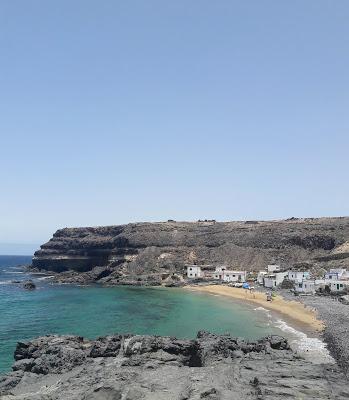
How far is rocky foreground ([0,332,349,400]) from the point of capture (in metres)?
29.8

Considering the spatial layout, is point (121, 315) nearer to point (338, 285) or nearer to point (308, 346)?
point (308, 346)

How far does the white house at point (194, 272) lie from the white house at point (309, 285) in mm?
32246

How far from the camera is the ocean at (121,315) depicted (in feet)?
189

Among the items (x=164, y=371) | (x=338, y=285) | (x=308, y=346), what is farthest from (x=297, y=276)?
(x=164, y=371)

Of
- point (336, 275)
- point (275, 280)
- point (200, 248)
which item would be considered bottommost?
point (275, 280)

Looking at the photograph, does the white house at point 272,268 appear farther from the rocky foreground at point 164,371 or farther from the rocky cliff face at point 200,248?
the rocky foreground at point 164,371

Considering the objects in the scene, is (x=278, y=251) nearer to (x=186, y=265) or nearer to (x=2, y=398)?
(x=186, y=265)

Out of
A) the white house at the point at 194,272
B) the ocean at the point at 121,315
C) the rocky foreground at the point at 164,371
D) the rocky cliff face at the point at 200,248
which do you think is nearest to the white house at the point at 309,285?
the ocean at the point at 121,315

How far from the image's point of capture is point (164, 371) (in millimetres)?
35844

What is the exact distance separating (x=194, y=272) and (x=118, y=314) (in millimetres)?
50221

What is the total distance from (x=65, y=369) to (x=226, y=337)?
15278 mm

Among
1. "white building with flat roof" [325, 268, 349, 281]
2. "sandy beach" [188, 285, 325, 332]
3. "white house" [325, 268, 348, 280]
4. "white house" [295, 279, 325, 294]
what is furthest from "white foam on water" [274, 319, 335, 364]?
"white house" [325, 268, 348, 280]

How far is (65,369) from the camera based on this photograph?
3803 cm

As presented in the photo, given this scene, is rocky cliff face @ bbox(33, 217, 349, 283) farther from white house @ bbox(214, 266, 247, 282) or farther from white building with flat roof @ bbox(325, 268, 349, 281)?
white building with flat roof @ bbox(325, 268, 349, 281)
